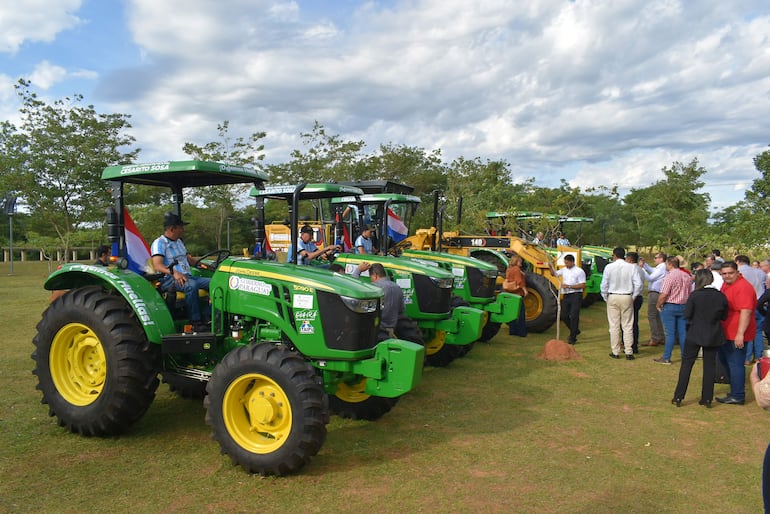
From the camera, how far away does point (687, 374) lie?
21.0ft

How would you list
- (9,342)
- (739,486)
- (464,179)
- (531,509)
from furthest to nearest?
(464,179) → (9,342) → (739,486) → (531,509)

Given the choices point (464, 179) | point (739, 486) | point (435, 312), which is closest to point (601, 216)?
point (464, 179)

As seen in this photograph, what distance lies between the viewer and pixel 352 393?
5668 millimetres

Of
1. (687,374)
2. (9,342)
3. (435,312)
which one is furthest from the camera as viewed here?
(9,342)

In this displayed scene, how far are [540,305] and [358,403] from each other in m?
Result: 6.56

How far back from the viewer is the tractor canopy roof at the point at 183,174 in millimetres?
5195

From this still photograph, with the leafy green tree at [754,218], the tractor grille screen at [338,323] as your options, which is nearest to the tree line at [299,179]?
the leafy green tree at [754,218]

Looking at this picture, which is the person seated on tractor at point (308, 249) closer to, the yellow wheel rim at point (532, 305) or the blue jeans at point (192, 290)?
the blue jeans at point (192, 290)

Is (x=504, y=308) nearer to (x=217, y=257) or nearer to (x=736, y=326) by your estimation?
(x=736, y=326)

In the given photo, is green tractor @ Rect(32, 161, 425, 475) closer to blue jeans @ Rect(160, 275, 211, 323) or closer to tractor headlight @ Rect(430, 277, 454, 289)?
blue jeans @ Rect(160, 275, 211, 323)

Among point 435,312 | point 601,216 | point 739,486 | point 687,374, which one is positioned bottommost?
point 739,486

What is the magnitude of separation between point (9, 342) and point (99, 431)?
5598 millimetres

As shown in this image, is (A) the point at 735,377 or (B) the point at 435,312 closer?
(A) the point at 735,377

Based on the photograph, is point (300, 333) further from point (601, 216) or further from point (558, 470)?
point (601, 216)
